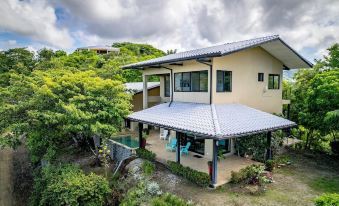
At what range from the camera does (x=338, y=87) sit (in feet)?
42.6

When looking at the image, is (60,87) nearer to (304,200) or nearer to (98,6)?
(98,6)

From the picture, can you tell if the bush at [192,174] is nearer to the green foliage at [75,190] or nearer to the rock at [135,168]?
the rock at [135,168]

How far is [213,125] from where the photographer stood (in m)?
11.0

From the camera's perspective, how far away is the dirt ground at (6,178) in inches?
634

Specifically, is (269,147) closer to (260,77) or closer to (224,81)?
(224,81)

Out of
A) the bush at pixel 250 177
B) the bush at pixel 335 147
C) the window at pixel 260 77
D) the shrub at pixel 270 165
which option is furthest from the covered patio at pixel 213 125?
the bush at pixel 335 147

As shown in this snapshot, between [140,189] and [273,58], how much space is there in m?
13.6

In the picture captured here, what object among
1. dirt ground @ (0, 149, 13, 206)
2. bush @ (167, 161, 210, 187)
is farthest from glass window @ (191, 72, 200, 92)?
dirt ground @ (0, 149, 13, 206)

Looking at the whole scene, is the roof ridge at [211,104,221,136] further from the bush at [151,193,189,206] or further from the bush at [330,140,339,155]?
the bush at [330,140,339,155]

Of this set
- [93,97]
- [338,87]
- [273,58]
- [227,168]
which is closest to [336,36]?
[273,58]

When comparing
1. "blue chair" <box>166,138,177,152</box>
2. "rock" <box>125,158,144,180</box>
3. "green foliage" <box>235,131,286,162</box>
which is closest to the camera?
"rock" <box>125,158,144,180</box>

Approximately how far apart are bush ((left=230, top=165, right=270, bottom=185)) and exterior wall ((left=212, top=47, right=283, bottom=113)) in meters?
4.45

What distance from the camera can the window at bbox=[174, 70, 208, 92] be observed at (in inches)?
572

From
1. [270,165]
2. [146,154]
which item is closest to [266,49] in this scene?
[270,165]
